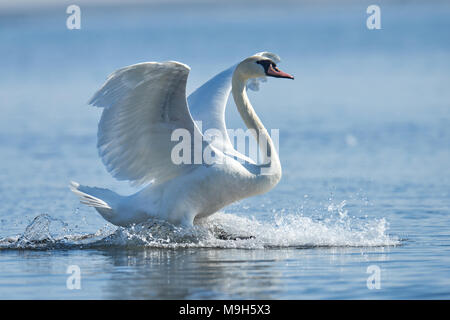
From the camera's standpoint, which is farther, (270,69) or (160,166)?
(270,69)

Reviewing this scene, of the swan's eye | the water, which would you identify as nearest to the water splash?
the water

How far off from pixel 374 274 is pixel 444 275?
2.00 feet

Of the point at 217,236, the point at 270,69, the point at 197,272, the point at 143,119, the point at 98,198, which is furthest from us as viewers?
the point at 270,69

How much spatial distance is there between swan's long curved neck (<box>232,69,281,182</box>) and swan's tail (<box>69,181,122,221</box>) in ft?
5.51

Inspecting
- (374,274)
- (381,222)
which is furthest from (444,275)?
(381,222)

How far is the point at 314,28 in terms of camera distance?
7731 cm

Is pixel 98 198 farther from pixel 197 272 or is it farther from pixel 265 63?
pixel 265 63

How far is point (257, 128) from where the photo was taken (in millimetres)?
11000

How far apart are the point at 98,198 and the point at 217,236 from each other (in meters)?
1.45

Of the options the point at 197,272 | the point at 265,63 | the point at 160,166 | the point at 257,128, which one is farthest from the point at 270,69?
the point at 197,272

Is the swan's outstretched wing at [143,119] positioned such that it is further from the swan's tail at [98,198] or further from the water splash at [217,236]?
the water splash at [217,236]

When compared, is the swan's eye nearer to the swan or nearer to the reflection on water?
the swan

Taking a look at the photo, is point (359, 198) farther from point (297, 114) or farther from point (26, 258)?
point (297, 114)

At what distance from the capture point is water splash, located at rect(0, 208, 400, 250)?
1033 cm
